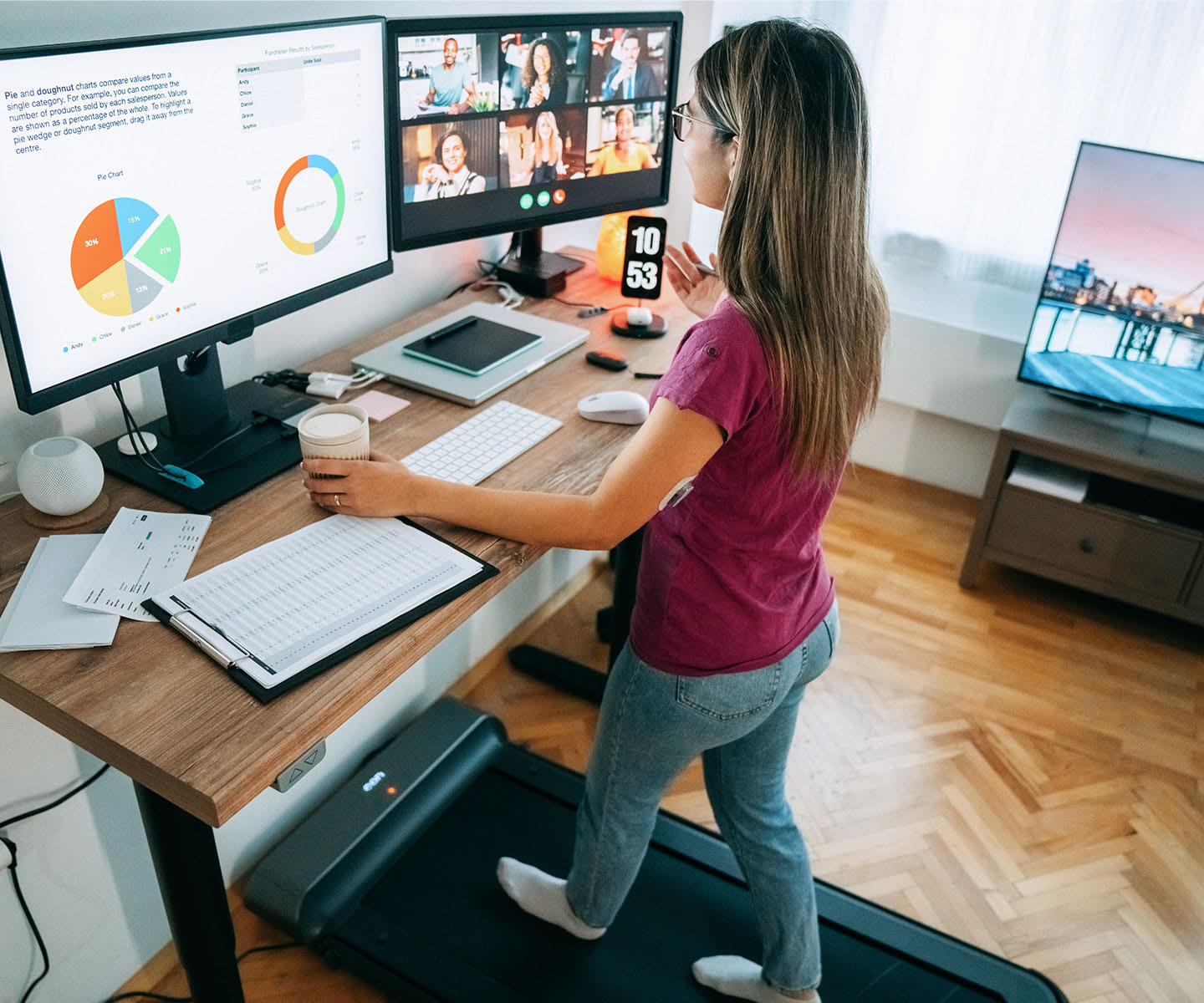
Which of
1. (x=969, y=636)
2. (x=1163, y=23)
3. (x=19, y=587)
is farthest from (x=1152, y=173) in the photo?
(x=19, y=587)

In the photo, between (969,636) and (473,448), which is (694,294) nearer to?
(473,448)

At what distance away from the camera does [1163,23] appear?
2.43m

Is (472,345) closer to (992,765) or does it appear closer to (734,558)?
(734,558)

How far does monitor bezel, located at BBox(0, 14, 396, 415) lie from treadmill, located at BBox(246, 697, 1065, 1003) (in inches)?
37.1

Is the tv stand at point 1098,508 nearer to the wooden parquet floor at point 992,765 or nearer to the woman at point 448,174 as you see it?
the wooden parquet floor at point 992,765

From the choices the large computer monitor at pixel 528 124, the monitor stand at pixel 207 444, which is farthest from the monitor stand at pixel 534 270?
the monitor stand at pixel 207 444

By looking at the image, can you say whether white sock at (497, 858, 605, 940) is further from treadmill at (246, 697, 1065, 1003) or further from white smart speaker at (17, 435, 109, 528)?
white smart speaker at (17, 435, 109, 528)

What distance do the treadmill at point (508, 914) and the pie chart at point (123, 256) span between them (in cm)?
104

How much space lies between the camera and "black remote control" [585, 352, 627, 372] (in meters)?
1.79

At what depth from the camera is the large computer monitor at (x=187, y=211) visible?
3.73ft

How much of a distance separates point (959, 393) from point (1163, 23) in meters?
1.02

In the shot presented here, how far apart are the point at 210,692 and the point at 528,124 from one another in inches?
47.0

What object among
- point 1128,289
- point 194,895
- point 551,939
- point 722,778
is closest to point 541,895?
point 551,939

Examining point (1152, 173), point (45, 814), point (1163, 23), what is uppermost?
point (1163, 23)
